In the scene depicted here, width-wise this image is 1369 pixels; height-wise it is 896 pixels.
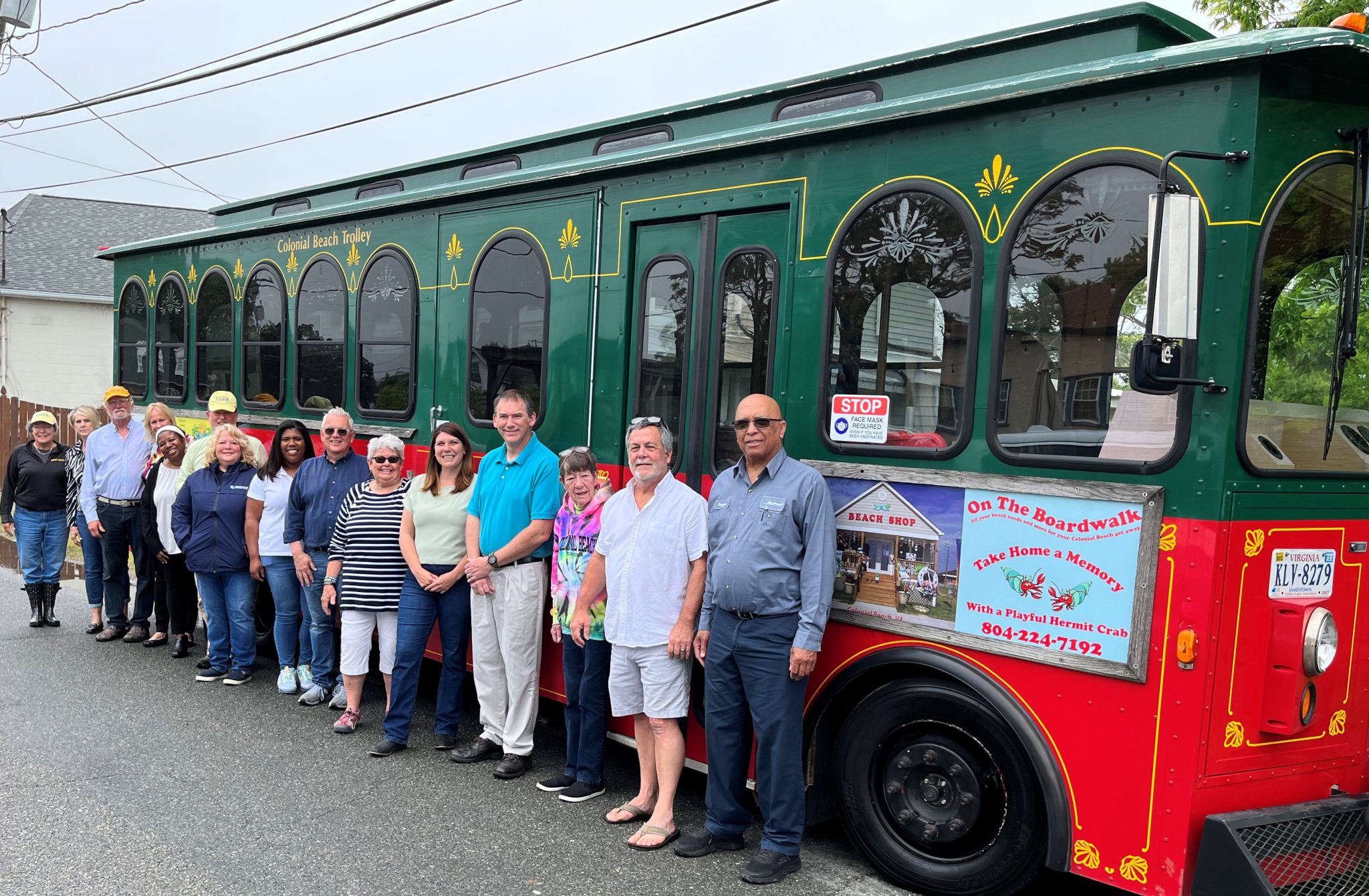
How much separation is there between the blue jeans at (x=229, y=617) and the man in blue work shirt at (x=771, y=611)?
166 inches

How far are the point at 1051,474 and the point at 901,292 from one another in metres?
A: 0.95

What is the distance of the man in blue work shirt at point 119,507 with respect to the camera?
8562mm

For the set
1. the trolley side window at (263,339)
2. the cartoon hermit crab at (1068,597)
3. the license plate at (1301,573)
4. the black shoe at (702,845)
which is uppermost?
the trolley side window at (263,339)

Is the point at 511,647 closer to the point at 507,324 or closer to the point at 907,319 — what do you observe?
the point at 507,324

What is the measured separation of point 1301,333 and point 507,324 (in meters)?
3.97

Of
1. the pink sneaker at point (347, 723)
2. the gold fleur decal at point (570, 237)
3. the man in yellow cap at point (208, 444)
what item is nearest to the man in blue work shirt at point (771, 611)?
the gold fleur decal at point (570, 237)

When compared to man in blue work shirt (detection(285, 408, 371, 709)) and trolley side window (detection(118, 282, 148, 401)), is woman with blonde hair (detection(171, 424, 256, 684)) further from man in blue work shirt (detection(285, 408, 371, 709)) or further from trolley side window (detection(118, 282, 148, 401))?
trolley side window (detection(118, 282, 148, 401))

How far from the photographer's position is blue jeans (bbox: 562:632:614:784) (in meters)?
5.21

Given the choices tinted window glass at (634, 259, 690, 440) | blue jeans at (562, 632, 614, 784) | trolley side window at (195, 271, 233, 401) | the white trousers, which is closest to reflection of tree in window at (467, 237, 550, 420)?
tinted window glass at (634, 259, 690, 440)

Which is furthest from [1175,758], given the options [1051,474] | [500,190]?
[500,190]

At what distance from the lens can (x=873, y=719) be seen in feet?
14.3

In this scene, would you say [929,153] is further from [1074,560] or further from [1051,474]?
[1074,560]

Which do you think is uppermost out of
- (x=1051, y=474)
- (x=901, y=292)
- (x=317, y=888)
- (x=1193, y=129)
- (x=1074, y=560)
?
(x=1193, y=129)

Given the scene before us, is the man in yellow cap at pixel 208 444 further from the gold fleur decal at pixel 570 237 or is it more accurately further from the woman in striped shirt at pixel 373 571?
the gold fleur decal at pixel 570 237
